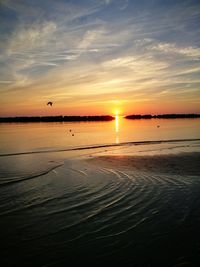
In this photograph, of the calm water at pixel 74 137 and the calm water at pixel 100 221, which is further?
the calm water at pixel 74 137

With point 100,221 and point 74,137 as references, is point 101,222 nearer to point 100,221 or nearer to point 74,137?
point 100,221

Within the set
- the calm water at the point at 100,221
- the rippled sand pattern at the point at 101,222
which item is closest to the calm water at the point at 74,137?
the calm water at the point at 100,221

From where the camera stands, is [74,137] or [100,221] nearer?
[100,221]

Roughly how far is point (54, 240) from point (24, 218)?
2.12 metres

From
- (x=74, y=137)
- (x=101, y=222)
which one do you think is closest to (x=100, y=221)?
(x=101, y=222)

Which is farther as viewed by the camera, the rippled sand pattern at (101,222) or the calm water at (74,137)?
the calm water at (74,137)

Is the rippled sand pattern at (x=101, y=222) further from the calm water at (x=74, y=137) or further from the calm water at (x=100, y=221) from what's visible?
the calm water at (x=74, y=137)

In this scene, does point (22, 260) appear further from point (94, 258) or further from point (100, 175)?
point (100, 175)

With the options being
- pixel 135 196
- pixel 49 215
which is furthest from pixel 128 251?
pixel 135 196

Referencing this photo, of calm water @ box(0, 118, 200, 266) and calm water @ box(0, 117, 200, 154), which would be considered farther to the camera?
calm water @ box(0, 117, 200, 154)

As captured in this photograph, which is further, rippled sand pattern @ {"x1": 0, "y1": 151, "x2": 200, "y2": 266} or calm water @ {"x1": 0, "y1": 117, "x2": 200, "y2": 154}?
calm water @ {"x1": 0, "y1": 117, "x2": 200, "y2": 154}

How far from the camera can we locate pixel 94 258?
6492mm

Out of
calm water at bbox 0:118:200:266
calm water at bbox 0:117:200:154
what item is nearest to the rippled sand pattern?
calm water at bbox 0:118:200:266

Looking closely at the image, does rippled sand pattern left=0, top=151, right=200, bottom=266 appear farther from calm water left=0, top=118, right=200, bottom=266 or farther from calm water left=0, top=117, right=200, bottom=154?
calm water left=0, top=117, right=200, bottom=154
